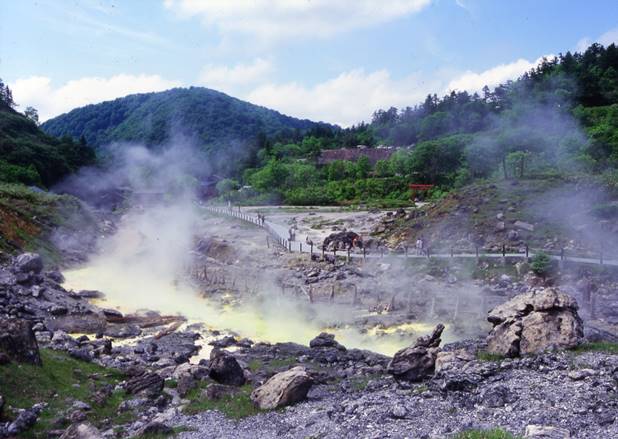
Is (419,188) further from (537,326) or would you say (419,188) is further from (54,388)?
(54,388)

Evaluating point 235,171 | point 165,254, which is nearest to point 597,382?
point 165,254

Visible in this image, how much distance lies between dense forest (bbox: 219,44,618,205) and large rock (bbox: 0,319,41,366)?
134 ft

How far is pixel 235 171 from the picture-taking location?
12231cm

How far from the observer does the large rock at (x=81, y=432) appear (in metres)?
14.4

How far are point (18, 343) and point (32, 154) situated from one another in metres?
76.4

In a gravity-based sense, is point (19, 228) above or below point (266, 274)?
above

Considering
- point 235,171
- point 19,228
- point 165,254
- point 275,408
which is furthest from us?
point 235,171

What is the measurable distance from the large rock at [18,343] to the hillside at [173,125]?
387 ft

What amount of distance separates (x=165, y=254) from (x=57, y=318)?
2303cm

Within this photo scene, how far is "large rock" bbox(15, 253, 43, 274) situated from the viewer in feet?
113

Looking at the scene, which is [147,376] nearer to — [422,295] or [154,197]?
[422,295]

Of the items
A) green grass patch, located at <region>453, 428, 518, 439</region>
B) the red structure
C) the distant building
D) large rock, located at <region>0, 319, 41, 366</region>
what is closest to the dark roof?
the distant building

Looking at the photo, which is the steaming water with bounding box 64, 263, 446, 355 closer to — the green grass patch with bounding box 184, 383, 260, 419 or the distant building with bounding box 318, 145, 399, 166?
the green grass patch with bounding box 184, 383, 260, 419

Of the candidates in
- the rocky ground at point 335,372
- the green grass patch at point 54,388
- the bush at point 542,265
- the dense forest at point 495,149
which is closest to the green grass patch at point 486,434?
the rocky ground at point 335,372
